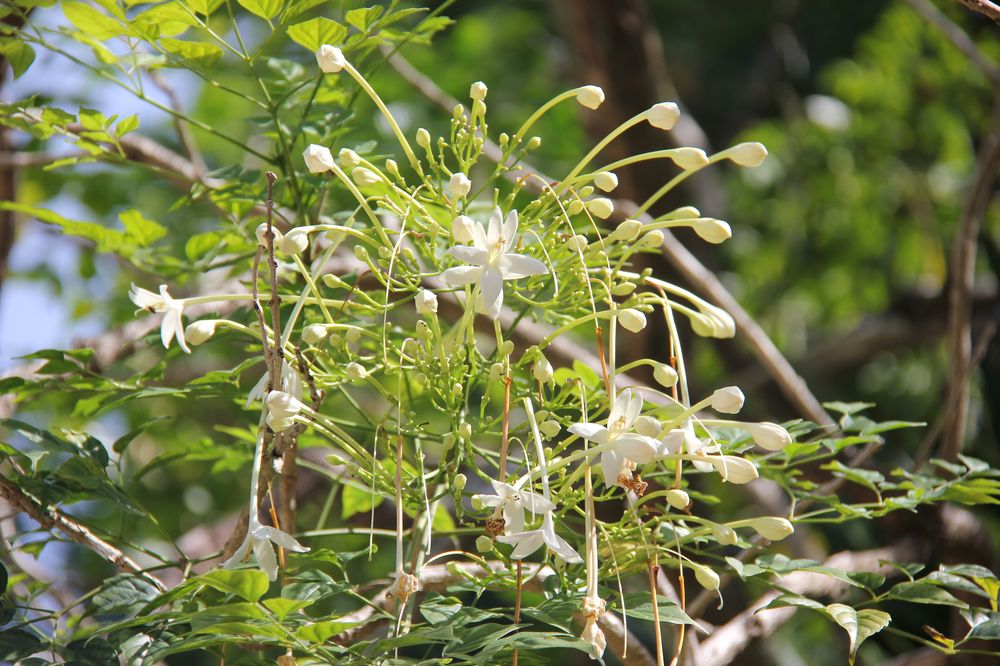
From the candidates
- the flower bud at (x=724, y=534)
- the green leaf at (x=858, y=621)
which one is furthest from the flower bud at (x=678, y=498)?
the green leaf at (x=858, y=621)

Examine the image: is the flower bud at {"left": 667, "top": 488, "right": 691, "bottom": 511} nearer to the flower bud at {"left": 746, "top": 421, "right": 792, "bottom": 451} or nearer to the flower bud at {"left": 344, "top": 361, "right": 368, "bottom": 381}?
the flower bud at {"left": 746, "top": 421, "right": 792, "bottom": 451}

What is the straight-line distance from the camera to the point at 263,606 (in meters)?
0.68

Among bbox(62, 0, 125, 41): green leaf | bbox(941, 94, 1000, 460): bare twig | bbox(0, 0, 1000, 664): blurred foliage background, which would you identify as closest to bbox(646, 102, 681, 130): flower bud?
bbox(62, 0, 125, 41): green leaf

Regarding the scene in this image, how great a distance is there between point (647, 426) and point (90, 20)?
→ 66cm

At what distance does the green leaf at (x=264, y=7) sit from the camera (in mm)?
877

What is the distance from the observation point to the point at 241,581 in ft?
2.10

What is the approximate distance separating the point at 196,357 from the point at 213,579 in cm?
225

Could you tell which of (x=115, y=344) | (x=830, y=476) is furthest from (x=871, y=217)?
(x=115, y=344)

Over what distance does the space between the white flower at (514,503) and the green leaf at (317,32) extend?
17.3 inches

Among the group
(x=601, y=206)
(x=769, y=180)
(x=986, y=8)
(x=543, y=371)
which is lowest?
(x=769, y=180)

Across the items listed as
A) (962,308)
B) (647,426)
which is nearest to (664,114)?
(647,426)

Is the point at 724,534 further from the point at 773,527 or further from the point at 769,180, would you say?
the point at 769,180

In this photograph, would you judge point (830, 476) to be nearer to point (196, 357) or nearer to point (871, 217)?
point (871, 217)

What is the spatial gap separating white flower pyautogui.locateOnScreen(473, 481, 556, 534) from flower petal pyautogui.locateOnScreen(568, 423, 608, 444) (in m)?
0.05
